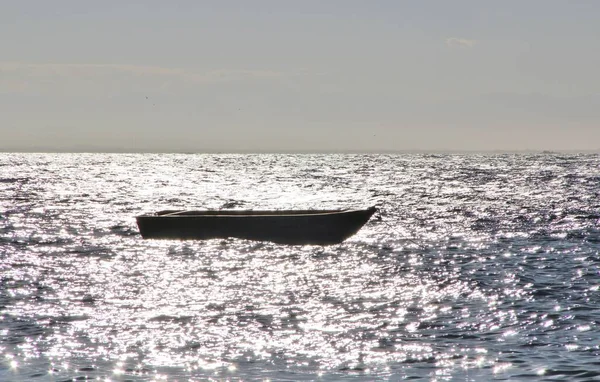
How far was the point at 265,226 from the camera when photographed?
128ft

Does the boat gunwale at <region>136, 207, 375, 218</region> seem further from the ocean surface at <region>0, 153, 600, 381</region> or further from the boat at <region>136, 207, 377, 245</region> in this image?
the ocean surface at <region>0, 153, 600, 381</region>

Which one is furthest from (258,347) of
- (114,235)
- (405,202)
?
(405,202)

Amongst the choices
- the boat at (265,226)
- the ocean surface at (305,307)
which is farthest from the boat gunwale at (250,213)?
the ocean surface at (305,307)

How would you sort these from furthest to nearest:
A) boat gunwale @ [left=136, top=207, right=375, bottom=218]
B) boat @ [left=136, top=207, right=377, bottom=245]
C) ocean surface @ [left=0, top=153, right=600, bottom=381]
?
1. boat gunwale @ [left=136, top=207, right=375, bottom=218]
2. boat @ [left=136, top=207, right=377, bottom=245]
3. ocean surface @ [left=0, top=153, right=600, bottom=381]

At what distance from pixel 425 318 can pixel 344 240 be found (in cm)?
1867

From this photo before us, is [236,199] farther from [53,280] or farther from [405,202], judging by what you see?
[53,280]

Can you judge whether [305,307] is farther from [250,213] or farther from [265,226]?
[250,213]

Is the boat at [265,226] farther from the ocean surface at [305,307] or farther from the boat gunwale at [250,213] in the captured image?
the ocean surface at [305,307]

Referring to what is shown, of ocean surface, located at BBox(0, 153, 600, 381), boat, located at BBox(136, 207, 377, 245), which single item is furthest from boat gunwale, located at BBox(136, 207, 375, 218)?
ocean surface, located at BBox(0, 153, 600, 381)

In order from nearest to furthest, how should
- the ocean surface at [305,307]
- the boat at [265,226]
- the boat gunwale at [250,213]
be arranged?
the ocean surface at [305,307] < the boat at [265,226] < the boat gunwale at [250,213]

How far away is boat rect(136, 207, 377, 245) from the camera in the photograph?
3850 centimetres

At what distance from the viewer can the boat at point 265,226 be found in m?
38.5

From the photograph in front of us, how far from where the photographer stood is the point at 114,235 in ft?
145

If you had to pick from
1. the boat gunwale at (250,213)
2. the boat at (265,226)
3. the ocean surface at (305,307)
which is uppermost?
the boat gunwale at (250,213)
